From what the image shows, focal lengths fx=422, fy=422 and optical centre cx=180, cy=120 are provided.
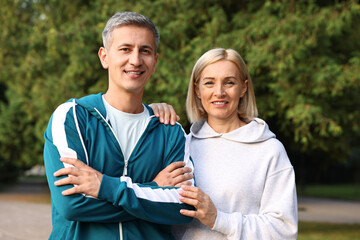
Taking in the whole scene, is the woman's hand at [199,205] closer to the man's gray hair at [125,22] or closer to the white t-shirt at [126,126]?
the white t-shirt at [126,126]

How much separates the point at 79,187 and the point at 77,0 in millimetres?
9226

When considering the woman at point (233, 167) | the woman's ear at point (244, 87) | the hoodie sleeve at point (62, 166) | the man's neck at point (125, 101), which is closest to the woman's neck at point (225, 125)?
the woman at point (233, 167)

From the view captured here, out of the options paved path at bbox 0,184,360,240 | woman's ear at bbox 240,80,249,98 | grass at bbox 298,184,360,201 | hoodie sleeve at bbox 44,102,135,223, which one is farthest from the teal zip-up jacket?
grass at bbox 298,184,360,201

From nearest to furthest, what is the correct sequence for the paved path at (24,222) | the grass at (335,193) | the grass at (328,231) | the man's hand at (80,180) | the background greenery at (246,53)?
the man's hand at (80,180) < the background greenery at (246,53) < the paved path at (24,222) < the grass at (328,231) < the grass at (335,193)

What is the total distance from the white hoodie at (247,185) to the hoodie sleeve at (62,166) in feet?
2.07

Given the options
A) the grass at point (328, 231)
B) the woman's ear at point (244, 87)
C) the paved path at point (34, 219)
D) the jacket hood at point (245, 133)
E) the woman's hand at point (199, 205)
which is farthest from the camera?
the grass at point (328, 231)

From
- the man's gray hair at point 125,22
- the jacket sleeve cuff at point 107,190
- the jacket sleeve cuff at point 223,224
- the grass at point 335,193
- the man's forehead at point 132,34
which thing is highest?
the man's gray hair at point 125,22

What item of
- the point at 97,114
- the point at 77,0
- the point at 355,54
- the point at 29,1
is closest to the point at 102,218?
the point at 97,114

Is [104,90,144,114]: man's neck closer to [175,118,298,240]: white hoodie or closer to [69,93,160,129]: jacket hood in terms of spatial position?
[69,93,160,129]: jacket hood

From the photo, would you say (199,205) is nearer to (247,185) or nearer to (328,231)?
(247,185)

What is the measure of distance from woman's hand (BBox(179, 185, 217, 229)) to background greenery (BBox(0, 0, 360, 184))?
4968 mm

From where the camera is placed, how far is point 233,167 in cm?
274

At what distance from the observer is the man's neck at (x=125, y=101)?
8.17 feet

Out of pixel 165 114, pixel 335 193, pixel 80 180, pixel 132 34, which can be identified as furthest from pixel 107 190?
pixel 335 193
